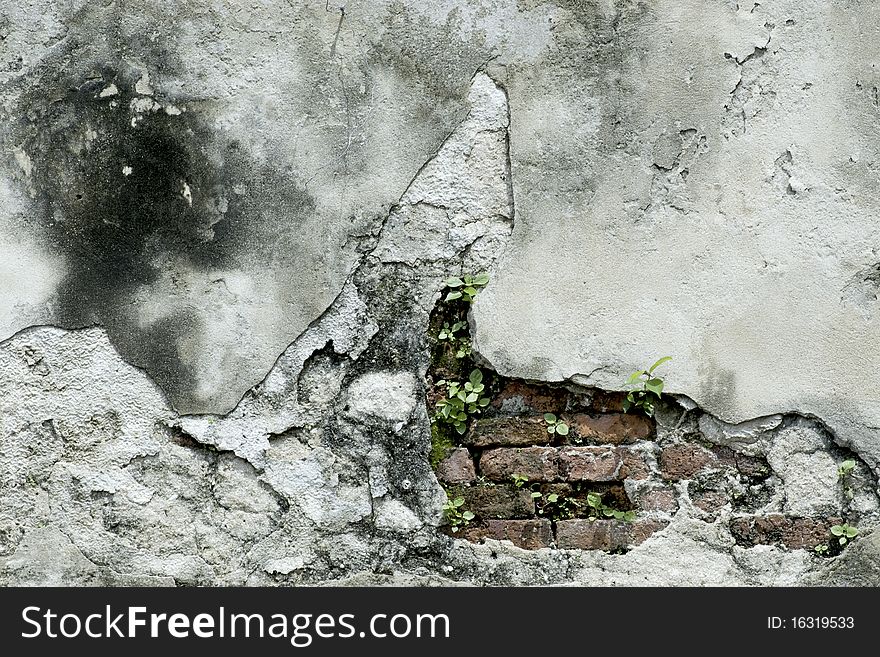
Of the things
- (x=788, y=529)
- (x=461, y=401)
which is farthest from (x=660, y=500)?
(x=461, y=401)

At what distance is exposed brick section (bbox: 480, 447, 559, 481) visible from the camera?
1871mm

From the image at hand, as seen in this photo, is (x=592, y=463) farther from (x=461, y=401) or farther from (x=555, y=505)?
(x=461, y=401)

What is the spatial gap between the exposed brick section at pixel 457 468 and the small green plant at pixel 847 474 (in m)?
0.89

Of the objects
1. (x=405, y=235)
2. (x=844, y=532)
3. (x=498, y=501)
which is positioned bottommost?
(x=844, y=532)

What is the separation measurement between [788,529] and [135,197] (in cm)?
179

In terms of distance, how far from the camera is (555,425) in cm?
186

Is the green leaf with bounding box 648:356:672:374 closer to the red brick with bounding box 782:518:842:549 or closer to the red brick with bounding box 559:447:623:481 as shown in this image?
the red brick with bounding box 559:447:623:481

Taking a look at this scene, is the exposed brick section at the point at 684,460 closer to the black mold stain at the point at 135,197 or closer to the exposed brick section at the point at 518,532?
the exposed brick section at the point at 518,532

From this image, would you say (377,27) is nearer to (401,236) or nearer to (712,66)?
(401,236)

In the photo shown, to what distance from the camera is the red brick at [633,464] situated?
6.07 feet

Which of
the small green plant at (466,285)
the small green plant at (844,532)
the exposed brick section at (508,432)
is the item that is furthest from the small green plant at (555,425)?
the small green plant at (844,532)

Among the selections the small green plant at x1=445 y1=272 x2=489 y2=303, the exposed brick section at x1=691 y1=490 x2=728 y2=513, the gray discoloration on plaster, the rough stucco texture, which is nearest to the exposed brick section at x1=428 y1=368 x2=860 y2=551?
the exposed brick section at x1=691 y1=490 x2=728 y2=513

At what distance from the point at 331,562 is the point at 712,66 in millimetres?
1522
